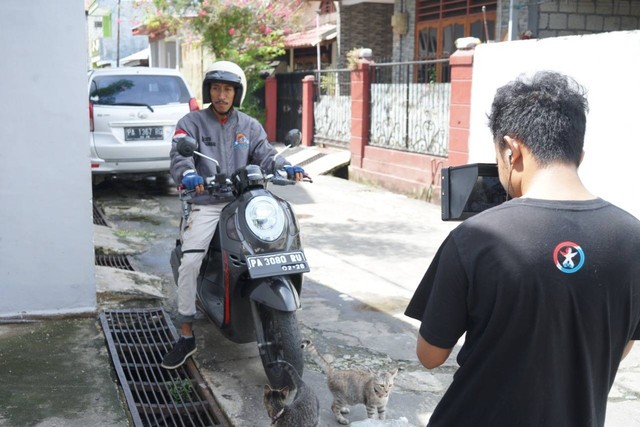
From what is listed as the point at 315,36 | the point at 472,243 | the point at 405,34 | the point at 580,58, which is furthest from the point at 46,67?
the point at 315,36

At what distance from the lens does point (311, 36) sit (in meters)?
19.0

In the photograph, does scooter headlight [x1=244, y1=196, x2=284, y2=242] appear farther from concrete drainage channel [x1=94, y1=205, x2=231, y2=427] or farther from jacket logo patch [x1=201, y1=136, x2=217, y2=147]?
concrete drainage channel [x1=94, y1=205, x2=231, y2=427]

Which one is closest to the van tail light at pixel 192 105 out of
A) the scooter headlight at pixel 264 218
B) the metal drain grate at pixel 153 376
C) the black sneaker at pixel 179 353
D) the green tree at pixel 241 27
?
the metal drain grate at pixel 153 376

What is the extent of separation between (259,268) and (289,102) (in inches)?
546

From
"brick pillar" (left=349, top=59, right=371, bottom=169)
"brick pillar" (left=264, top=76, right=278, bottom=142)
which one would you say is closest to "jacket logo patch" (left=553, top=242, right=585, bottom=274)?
"brick pillar" (left=349, top=59, right=371, bottom=169)

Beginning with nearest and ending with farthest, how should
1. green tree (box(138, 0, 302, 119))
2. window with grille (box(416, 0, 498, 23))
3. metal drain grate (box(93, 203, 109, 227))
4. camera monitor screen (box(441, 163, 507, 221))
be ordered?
camera monitor screen (box(441, 163, 507, 221)) → metal drain grate (box(93, 203, 109, 227)) → window with grille (box(416, 0, 498, 23)) → green tree (box(138, 0, 302, 119))

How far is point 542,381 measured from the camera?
1637 mm

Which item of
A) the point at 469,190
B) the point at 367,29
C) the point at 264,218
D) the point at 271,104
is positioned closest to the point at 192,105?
the point at 264,218

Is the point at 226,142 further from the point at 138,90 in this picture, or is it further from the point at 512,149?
the point at 138,90

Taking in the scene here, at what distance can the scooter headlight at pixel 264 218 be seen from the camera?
12.5 ft

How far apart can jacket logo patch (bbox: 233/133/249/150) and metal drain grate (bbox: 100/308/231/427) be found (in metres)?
1.30

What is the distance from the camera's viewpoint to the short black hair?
63.9 inches

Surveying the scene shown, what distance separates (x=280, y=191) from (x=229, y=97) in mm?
6943

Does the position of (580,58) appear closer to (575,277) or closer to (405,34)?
(575,277)
